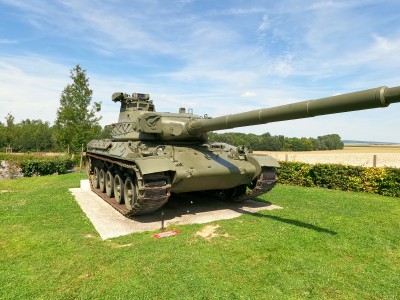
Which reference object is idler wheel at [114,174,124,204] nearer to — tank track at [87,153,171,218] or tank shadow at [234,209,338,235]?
tank track at [87,153,171,218]

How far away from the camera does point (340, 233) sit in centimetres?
737

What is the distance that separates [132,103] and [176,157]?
3742 mm

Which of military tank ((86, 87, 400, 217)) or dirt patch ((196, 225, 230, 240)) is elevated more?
military tank ((86, 87, 400, 217))

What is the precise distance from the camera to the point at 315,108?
207 inches

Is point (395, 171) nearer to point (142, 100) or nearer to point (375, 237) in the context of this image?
point (375, 237)

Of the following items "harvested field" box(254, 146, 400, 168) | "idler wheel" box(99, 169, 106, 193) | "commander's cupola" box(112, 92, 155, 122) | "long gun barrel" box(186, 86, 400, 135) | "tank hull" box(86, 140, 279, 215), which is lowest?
"harvested field" box(254, 146, 400, 168)

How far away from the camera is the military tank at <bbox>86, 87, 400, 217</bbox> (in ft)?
22.4

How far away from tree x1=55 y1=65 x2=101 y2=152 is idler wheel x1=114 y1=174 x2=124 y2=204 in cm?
1550

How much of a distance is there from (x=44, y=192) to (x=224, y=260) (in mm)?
10189


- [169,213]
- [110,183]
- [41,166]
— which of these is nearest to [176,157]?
[169,213]

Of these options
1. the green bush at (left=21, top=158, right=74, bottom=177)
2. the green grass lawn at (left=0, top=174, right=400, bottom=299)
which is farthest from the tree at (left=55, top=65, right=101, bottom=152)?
the green grass lawn at (left=0, top=174, right=400, bottom=299)

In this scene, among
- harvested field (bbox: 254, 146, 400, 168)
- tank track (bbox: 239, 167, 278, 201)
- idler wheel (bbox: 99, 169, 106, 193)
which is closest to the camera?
tank track (bbox: 239, 167, 278, 201)

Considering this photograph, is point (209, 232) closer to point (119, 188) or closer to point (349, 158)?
point (119, 188)

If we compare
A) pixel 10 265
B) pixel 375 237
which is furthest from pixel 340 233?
pixel 10 265
